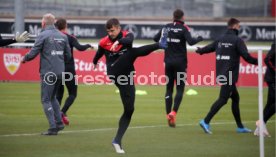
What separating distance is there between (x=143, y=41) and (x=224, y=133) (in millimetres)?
26415

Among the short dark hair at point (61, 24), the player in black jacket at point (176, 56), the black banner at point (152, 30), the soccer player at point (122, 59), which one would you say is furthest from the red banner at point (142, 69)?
→ the soccer player at point (122, 59)

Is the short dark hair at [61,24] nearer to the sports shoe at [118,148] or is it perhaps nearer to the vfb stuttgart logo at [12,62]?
the sports shoe at [118,148]

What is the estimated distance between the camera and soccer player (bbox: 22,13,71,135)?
1465 cm

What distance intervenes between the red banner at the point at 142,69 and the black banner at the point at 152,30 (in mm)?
12450

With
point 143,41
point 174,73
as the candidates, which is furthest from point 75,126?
point 143,41

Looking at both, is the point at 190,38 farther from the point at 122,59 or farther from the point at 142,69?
the point at 142,69

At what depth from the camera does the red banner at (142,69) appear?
1080 inches

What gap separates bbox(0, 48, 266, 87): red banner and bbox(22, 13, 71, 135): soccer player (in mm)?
12459

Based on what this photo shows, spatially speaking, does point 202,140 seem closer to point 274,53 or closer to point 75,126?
point 274,53

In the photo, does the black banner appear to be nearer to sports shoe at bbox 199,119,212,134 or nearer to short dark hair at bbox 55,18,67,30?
short dark hair at bbox 55,18,67,30

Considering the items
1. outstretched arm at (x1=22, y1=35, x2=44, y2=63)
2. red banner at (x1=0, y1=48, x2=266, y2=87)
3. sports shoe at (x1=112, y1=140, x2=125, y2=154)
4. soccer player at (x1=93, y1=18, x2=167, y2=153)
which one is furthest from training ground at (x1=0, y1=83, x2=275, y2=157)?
red banner at (x1=0, y1=48, x2=266, y2=87)

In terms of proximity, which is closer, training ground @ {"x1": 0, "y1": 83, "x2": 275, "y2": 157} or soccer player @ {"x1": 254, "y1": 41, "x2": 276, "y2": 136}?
training ground @ {"x1": 0, "y1": 83, "x2": 275, "y2": 157}

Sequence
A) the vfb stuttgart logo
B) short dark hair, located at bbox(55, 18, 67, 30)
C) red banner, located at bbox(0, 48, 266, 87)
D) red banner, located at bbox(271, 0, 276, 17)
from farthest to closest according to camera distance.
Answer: red banner, located at bbox(271, 0, 276, 17) → the vfb stuttgart logo → red banner, located at bbox(0, 48, 266, 87) → short dark hair, located at bbox(55, 18, 67, 30)

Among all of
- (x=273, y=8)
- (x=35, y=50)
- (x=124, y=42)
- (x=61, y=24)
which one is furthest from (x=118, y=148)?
(x=273, y=8)
